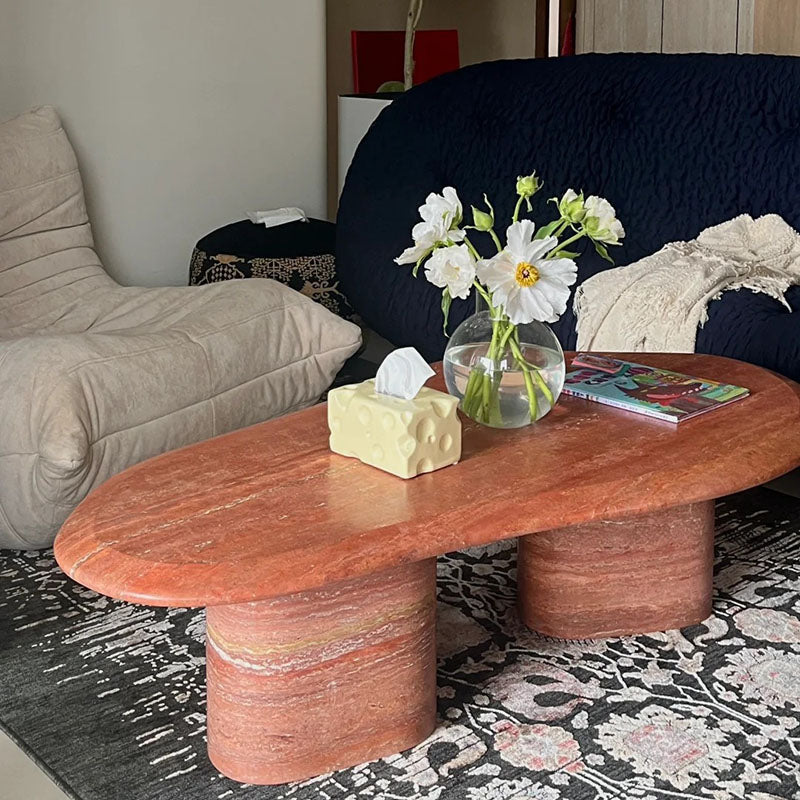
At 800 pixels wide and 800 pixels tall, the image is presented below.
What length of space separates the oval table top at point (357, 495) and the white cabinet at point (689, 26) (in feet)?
8.50

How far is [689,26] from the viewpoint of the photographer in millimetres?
4488

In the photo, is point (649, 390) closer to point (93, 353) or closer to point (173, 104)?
point (93, 353)

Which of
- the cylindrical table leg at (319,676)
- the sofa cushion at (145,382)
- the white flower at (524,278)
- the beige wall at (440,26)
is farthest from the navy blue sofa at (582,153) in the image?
the beige wall at (440,26)

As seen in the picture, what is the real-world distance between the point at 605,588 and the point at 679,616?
0.49ft

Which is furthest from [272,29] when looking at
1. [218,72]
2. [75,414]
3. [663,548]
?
[663,548]

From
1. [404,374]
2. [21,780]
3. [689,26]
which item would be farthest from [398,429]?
[689,26]

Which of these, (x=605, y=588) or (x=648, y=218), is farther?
(x=648, y=218)

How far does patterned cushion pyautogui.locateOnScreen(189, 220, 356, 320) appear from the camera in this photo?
11.5 ft

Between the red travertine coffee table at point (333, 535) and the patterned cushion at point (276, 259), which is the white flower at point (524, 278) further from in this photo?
the patterned cushion at point (276, 259)

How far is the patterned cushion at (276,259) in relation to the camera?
350 cm

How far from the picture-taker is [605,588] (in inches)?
79.4

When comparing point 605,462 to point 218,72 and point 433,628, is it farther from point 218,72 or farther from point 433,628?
point 218,72

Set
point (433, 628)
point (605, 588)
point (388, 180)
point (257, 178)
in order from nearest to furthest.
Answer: point (433, 628)
point (605, 588)
point (388, 180)
point (257, 178)

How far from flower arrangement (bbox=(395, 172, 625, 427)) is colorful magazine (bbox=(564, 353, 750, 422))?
0.16m
